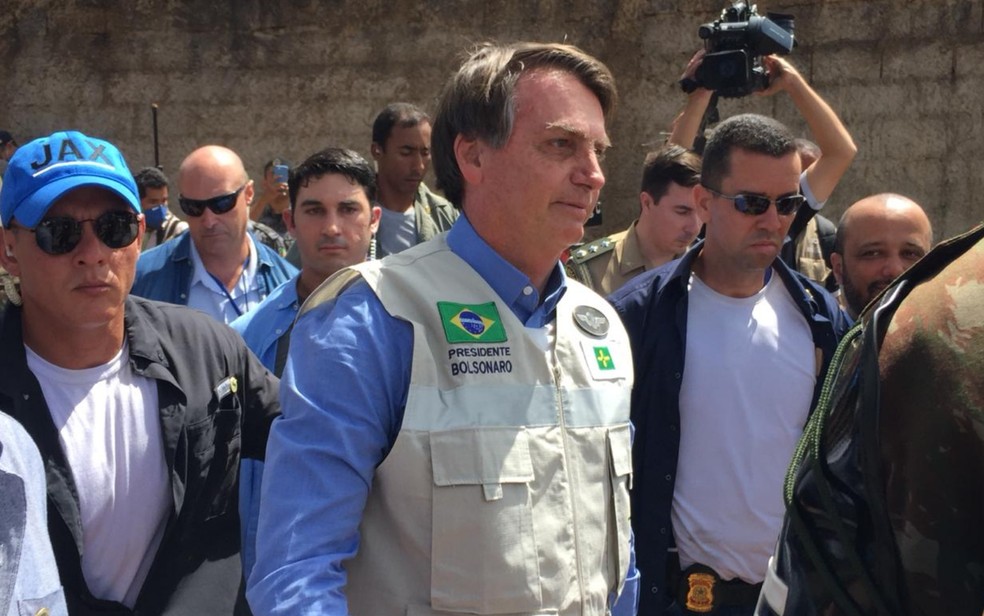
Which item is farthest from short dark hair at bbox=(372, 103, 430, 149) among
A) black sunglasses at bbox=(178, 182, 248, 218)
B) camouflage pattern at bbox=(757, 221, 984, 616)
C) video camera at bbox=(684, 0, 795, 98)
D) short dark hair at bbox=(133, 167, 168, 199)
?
camouflage pattern at bbox=(757, 221, 984, 616)

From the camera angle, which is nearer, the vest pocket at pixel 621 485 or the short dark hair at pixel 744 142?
the vest pocket at pixel 621 485

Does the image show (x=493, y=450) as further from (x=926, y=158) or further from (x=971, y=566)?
(x=926, y=158)

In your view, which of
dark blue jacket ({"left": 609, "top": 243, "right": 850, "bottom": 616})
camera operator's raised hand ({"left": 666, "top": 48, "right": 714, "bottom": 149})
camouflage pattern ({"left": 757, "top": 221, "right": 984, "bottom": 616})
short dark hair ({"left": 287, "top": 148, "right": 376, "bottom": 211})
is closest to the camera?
camouflage pattern ({"left": 757, "top": 221, "right": 984, "bottom": 616})

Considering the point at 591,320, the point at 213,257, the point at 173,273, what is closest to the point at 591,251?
the point at 213,257

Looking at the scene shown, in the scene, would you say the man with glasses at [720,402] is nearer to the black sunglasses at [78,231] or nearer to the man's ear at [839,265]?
the man's ear at [839,265]

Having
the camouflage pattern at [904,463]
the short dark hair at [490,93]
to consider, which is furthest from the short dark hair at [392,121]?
the camouflage pattern at [904,463]

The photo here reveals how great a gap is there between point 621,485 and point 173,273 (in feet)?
9.80

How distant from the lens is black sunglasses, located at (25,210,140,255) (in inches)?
112

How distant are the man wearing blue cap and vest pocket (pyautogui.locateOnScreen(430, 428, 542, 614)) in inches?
33.9

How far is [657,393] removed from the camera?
3.45 metres

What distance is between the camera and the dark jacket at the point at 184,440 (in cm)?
264

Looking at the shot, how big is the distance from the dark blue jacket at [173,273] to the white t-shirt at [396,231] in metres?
0.73

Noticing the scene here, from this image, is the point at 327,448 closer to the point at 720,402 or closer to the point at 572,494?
the point at 572,494

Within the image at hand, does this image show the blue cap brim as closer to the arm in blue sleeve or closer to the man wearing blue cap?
the man wearing blue cap
